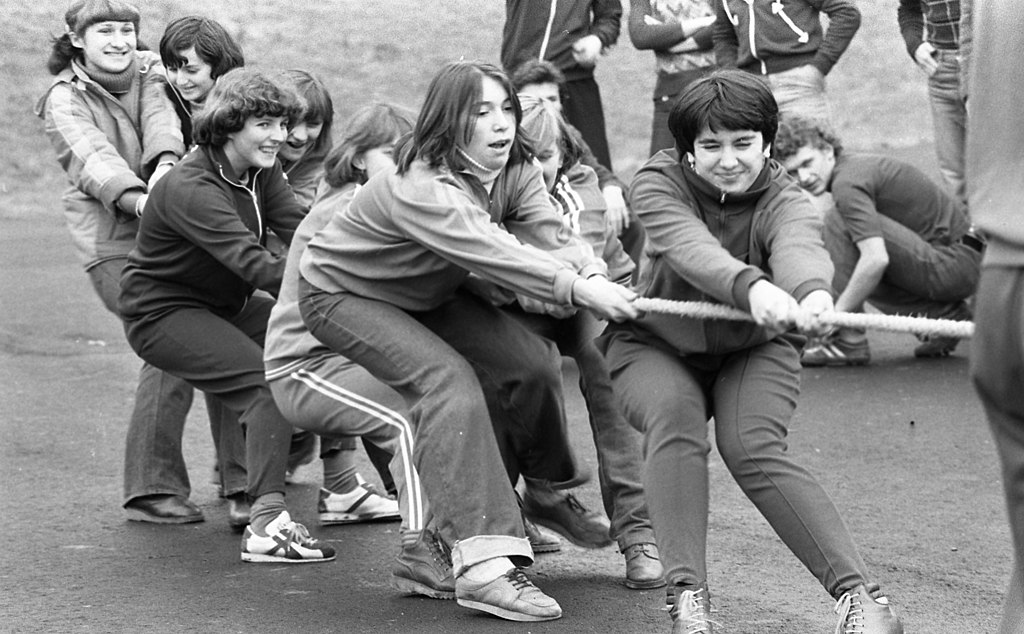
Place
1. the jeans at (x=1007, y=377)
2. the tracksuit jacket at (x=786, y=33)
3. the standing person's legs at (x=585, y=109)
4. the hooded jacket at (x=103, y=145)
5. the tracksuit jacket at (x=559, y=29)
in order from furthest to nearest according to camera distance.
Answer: the standing person's legs at (x=585, y=109) < the tracksuit jacket at (x=559, y=29) < the tracksuit jacket at (x=786, y=33) < the hooded jacket at (x=103, y=145) < the jeans at (x=1007, y=377)

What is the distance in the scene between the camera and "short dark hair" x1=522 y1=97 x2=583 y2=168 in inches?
214

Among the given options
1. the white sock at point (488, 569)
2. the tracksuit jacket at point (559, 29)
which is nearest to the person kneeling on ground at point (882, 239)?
the tracksuit jacket at point (559, 29)

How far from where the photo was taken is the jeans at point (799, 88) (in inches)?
321

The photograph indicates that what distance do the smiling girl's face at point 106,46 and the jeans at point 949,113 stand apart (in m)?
4.10

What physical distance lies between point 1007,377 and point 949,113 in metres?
5.82

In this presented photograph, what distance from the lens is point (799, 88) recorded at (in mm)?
8164

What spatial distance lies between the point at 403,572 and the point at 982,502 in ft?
6.76

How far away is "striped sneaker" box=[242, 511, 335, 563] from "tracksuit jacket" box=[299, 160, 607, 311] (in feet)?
2.84

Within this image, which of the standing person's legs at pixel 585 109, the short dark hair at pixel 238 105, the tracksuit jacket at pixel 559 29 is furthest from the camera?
the standing person's legs at pixel 585 109

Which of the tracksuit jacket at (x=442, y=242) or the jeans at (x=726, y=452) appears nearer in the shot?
the jeans at (x=726, y=452)

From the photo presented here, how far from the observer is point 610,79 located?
55.7 feet

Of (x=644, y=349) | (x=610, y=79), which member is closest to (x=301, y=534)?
(x=644, y=349)

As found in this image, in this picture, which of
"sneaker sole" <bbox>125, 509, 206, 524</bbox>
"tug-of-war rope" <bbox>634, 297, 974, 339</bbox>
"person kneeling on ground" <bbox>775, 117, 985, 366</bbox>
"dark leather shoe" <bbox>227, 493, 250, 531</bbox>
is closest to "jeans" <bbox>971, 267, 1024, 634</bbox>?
"tug-of-war rope" <bbox>634, 297, 974, 339</bbox>

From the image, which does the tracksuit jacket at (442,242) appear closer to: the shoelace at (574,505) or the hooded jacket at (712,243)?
the hooded jacket at (712,243)
